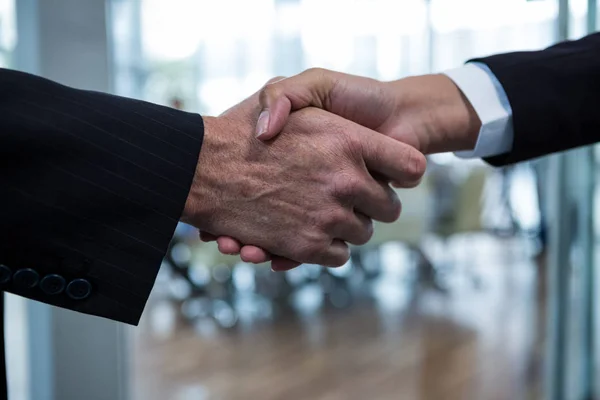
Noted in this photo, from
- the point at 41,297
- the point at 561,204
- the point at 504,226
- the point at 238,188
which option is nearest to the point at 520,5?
the point at 561,204

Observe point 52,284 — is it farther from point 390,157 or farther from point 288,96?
point 390,157

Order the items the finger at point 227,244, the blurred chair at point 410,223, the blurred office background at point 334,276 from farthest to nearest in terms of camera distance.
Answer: the blurred chair at point 410,223 → the blurred office background at point 334,276 → the finger at point 227,244

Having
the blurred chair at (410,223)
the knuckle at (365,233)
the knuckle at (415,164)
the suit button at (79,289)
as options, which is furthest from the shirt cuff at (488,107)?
the blurred chair at (410,223)

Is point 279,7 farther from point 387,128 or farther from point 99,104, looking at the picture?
point 99,104

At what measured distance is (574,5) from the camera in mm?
2074

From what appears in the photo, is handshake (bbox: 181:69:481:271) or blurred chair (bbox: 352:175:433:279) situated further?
blurred chair (bbox: 352:175:433:279)

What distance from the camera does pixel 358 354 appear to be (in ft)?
9.89

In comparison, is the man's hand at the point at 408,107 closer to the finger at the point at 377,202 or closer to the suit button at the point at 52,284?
the finger at the point at 377,202

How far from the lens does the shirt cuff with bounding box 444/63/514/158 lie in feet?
3.60

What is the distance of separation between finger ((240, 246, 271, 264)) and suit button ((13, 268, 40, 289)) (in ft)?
1.21

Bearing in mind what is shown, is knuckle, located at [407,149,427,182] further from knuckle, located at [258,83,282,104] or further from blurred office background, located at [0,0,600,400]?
blurred office background, located at [0,0,600,400]

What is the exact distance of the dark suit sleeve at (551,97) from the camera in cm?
107

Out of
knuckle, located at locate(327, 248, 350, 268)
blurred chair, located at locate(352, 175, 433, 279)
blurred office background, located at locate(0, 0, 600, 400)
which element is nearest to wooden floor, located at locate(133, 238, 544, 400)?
blurred office background, located at locate(0, 0, 600, 400)

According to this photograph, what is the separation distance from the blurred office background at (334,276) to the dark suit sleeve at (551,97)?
2.96 feet
